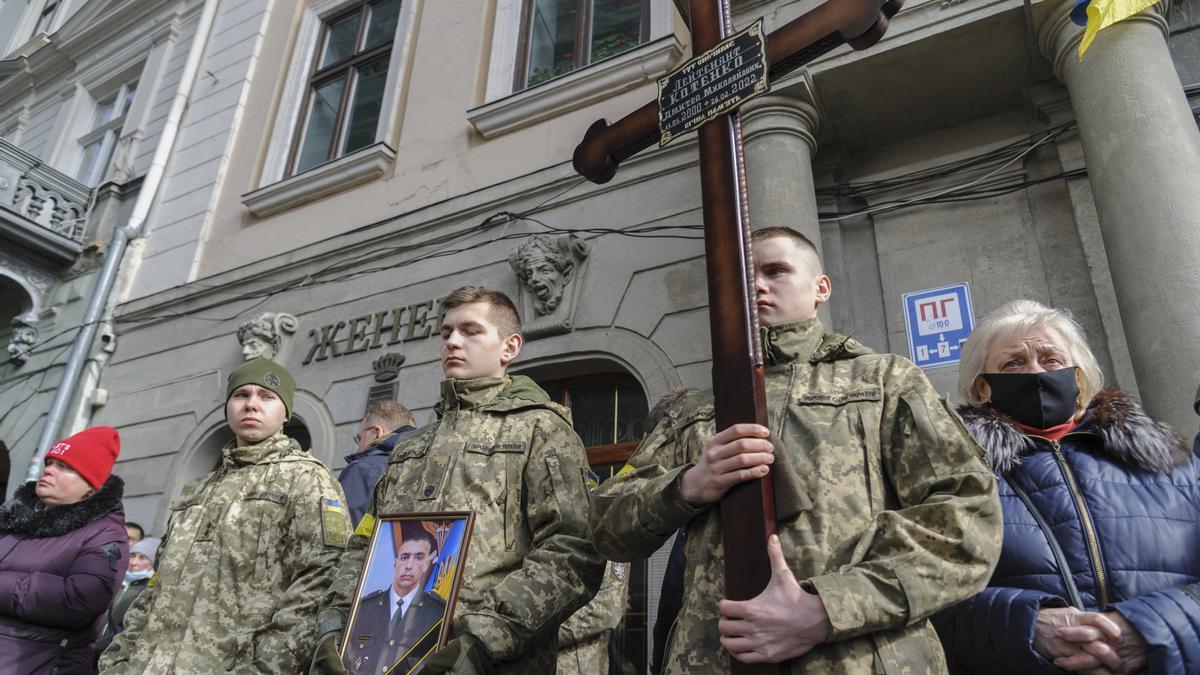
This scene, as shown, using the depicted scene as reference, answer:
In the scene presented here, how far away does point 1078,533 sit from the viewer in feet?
5.84

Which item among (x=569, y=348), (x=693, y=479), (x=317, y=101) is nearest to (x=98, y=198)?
(x=317, y=101)

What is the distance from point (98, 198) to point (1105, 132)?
396 inches

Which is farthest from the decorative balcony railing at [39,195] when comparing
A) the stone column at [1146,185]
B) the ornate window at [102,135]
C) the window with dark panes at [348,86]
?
the stone column at [1146,185]

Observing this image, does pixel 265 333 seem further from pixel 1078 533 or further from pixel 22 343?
pixel 1078 533

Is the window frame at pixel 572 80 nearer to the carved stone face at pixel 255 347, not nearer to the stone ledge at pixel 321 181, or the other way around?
the stone ledge at pixel 321 181

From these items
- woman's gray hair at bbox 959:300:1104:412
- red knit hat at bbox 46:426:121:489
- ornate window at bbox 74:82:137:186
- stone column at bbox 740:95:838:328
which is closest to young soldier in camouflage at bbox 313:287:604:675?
woman's gray hair at bbox 959:300:1104:412

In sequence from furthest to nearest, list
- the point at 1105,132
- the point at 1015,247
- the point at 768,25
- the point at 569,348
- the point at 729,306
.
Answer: the point at 569,348
the point at 768,25
the point at 1015,247
the point at 1105,132
the point at 729,306

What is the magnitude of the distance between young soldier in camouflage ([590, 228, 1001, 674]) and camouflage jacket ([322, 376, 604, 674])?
0.27 m

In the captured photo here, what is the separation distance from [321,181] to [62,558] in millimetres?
4878

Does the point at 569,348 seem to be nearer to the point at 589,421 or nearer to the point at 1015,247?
the point at 589,421

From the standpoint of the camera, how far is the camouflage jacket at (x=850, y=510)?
140 cm

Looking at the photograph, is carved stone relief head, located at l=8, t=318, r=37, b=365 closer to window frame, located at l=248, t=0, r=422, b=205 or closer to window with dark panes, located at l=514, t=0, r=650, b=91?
window frame, located at l=248, t=0, r=422, b=205

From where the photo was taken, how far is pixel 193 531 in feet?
9.46

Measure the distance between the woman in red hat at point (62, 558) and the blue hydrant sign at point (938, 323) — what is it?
3997 mm
